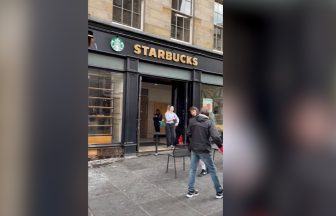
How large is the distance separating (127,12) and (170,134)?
15.1 ft

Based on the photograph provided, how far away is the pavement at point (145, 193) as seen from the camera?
4898mm

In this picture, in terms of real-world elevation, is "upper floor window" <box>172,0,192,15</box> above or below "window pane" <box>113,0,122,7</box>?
above

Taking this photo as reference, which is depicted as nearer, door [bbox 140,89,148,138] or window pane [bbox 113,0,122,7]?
window pane [bbox 113,0,122,7]

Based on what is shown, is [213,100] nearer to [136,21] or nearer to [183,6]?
[183,6]

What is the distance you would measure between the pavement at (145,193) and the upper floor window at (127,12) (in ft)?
15.3

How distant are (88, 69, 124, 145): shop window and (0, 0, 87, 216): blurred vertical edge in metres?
7.11

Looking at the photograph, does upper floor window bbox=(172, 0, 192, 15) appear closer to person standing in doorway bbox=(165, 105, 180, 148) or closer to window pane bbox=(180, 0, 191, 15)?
window pane bbox=(180, 0, 191, 15)

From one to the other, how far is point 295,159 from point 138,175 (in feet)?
20.2

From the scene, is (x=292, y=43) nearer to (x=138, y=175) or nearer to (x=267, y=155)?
(x=267, y=155)

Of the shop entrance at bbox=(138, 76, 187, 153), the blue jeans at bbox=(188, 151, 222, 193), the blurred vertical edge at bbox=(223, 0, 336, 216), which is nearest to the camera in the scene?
the blurred vertical edge at bbox=(223, 0, 336, 216)

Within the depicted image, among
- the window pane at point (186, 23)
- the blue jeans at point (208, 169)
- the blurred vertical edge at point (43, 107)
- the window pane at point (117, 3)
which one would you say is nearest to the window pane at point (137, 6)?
the window pane at point (117, 3)

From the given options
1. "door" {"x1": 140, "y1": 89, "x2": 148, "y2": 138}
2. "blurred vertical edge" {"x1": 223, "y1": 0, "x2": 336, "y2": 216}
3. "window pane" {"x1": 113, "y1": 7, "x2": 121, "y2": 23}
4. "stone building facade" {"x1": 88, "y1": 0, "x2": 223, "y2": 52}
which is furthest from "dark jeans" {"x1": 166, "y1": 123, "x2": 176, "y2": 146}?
"blurred vertical edge" {"x1": 223, "y1": 0, "x2": 336, "y2": 216}

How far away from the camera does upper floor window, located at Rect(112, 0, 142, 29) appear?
9210 mm

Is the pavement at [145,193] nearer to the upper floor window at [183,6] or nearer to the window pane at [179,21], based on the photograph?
the window pane at [179,21]
